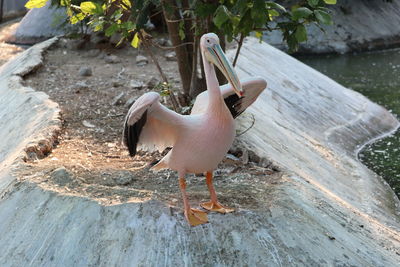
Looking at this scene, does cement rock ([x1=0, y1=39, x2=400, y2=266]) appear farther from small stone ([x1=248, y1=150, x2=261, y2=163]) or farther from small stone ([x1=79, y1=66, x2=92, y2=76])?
small stone ([x1=79, y1=66, x2=92, y2=76])

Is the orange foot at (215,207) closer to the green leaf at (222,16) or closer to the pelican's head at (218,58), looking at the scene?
the pelican's head at (218,58)

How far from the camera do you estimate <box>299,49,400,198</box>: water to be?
785 centimetres

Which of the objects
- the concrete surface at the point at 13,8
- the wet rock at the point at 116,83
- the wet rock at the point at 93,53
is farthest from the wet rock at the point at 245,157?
the concrete surface at the point at 13,8

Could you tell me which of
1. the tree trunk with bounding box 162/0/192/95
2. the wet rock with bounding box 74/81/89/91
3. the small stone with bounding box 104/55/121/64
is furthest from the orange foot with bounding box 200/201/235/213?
the small stone with bounding box 104/55/121/64

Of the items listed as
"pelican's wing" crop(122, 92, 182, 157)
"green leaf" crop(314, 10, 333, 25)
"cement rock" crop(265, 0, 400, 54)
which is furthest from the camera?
"cement rock" crop(265, 0, 400, 54)

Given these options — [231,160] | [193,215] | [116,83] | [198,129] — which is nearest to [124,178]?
[231,160]

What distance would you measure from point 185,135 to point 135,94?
3.86 meters

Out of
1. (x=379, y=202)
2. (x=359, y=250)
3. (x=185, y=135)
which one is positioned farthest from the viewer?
(x=379, y=202)

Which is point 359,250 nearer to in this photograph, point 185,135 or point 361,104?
point 185,135

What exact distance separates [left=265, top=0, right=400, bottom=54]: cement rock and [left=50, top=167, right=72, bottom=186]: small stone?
478 inches

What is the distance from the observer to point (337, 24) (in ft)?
56.4

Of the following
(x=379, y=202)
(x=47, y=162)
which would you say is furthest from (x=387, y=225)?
(x=47, y=162)

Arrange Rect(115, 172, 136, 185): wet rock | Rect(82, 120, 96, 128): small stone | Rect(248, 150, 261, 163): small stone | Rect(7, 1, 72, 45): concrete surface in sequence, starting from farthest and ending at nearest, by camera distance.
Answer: Rect(7, 1, 72, 45): concrete surface, Rect(82, 120, 96, 128): small stone, Rect(248, 150, 261, 163): small stone, Rect(115, 172, 136, 185): wet rock

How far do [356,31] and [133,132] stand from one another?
14.5 m
